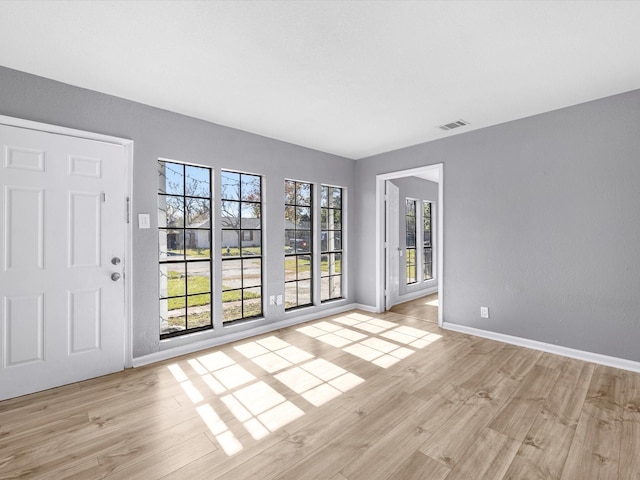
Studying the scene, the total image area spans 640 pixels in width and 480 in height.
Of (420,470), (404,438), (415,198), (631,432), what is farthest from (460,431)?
(415,198)

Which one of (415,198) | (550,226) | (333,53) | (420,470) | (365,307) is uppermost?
(333,53)

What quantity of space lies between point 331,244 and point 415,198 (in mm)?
2403

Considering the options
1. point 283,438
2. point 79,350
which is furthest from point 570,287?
point 79,350

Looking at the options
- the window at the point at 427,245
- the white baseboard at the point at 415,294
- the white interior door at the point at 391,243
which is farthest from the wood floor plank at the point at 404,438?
the window at the point at 427,245

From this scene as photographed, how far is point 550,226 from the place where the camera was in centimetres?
331

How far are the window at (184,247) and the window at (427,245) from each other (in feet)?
15.7

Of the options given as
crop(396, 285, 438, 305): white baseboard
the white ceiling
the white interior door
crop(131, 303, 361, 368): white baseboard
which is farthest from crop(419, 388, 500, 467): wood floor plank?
crop(396, 285, 438, 305): white baseboard

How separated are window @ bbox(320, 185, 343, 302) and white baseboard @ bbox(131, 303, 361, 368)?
397mm

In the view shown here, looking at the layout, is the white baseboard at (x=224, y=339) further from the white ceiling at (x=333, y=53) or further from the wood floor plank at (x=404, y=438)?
the white ceiling at (x=333, y=53)

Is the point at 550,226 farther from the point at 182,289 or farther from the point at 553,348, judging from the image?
the point at 182,289

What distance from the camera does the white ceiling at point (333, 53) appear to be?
183 cm

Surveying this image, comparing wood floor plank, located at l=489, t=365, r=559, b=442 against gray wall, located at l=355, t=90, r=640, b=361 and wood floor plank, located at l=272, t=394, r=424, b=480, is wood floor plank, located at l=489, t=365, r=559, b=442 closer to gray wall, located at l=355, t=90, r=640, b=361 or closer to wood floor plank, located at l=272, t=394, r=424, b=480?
wood floor plank, located at l=272, t=394, r=424, b=480

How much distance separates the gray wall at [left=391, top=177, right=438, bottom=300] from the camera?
19.8 ft

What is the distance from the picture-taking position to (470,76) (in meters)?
2.56
